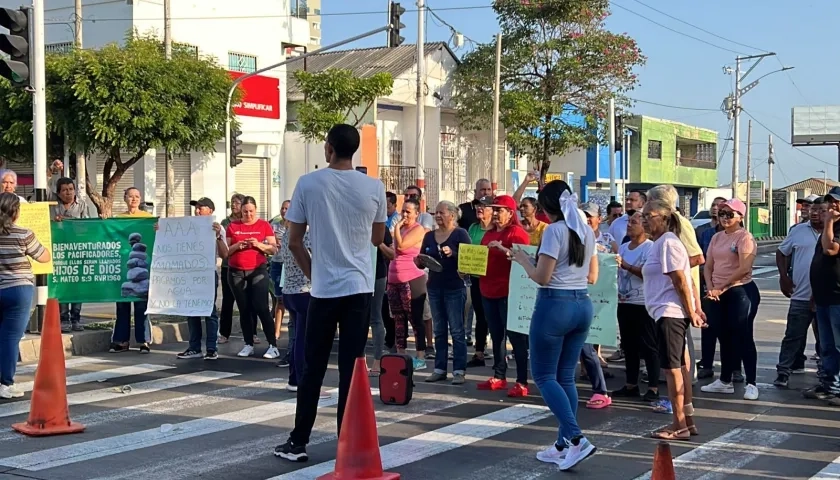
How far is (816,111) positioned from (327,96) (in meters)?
38.9

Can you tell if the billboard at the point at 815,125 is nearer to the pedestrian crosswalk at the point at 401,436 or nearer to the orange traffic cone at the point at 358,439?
the pedestrian crosswalk at the point at 401,436

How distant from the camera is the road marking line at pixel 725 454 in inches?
253

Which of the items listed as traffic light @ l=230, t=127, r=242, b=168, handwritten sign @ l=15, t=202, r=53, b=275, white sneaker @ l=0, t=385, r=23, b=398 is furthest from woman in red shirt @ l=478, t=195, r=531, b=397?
traffic light @ l=230, t=127, r=242, b=168

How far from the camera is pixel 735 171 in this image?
4438 cm

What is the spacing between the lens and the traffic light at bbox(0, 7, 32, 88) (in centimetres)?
1151

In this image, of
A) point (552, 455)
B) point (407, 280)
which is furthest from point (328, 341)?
point (407, 280)

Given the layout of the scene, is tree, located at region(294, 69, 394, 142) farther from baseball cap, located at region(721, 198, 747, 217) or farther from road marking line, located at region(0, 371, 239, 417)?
baseball cap, located at region(721, 198, 747, 217)

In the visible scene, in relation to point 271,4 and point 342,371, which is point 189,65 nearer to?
point 271,4

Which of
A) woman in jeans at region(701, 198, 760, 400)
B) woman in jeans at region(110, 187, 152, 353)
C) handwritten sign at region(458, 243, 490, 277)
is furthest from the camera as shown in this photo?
woman in jeans at region(110, 187, 152, 353)

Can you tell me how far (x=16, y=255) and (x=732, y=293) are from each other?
695 centimetres

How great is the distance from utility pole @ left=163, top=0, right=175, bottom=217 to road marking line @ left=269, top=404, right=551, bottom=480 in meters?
19.5

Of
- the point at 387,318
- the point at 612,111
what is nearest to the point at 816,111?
the point at 612,111

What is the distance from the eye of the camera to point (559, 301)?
21.5ft

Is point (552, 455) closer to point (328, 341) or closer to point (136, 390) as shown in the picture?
point (328, 341)
